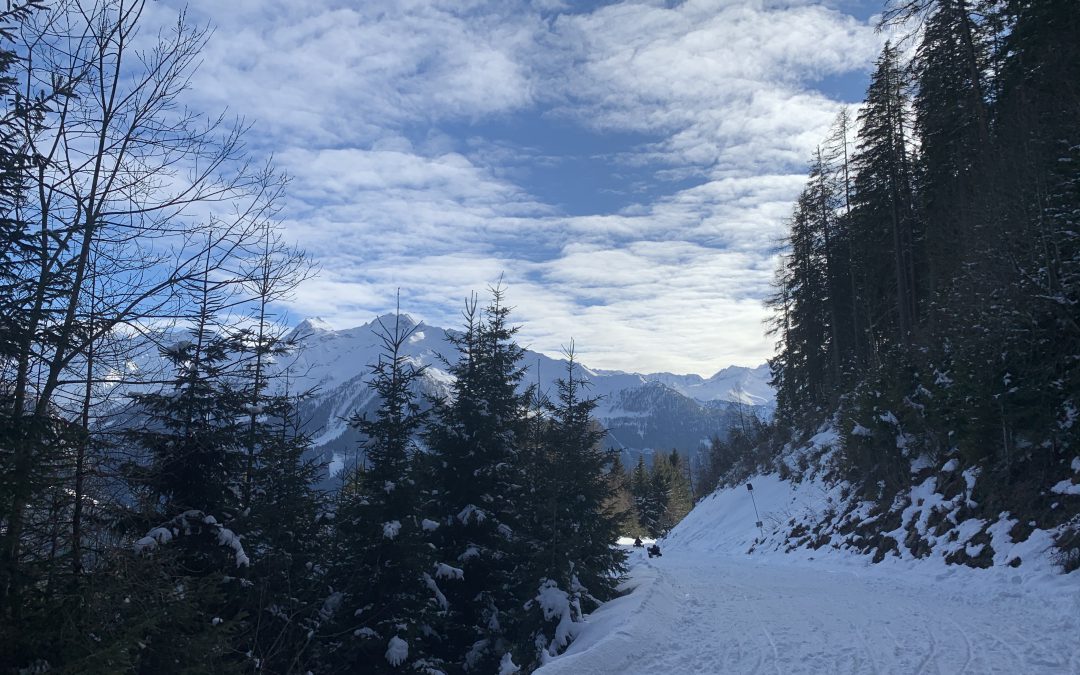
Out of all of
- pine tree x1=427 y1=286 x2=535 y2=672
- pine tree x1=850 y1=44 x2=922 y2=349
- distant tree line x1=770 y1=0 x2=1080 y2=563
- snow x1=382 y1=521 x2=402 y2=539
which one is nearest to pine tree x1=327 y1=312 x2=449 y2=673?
snow x1=382 y1=521 x2=402 y2=539

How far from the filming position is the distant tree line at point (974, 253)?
1373 cm

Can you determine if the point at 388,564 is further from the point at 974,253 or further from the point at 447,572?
the point at 974,253

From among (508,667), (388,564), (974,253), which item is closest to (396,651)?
(388,564)

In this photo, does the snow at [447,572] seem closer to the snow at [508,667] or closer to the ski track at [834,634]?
the snow at [508,667]

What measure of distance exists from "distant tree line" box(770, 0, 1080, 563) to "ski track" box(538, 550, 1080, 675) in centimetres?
288

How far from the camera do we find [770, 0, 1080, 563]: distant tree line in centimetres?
1373

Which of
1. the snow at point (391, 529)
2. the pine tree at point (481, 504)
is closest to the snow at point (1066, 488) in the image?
the pine tree at point (481, 504)

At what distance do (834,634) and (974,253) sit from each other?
12.7 meters

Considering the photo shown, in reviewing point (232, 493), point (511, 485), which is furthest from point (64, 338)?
point (511, 485)

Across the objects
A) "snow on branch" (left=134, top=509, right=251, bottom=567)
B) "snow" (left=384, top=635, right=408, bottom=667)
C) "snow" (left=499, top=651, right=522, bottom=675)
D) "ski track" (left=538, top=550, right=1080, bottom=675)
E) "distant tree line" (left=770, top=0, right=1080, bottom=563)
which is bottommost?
"snow" (left=499, top=651, right=522, bottom=675)

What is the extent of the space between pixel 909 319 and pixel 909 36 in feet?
61.6

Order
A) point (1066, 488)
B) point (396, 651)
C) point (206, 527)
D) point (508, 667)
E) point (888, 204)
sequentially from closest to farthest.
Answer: point (206, 527)
point (396, 651)
point (508, 667)
point (1066, 488)
point (888, 204)

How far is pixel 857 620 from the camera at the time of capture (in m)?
10.7

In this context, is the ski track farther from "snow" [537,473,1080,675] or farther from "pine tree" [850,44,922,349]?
"pine tree" [850,44,922,349]
